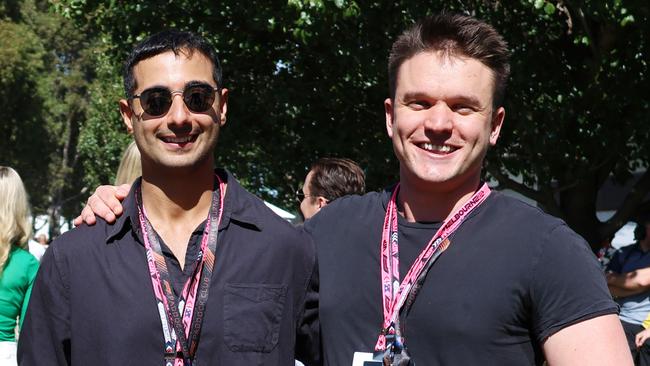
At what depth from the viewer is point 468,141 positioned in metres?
2.72

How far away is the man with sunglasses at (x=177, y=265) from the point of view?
264cm

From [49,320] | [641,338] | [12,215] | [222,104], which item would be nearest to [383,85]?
[641,338]

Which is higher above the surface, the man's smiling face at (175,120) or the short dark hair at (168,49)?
the short dark hair at (168,49)

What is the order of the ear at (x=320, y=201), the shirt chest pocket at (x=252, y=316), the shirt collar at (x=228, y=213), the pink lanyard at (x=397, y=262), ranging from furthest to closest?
the ear at (x=320, y=201), the shirt collar at (x=228, y=213), the shirt chest pocket at (x=252, y=316), the pink lanyard at (x=397, y=262)

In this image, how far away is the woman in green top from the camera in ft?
17.9

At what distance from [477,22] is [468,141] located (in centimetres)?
38

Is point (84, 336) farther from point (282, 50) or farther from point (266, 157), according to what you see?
point (266, 157)

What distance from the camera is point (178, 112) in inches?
111

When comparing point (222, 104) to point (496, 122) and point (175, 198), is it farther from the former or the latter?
point (496, 122)

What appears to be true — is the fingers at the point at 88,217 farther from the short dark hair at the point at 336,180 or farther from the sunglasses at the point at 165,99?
the short dark hair at the point at 336,180

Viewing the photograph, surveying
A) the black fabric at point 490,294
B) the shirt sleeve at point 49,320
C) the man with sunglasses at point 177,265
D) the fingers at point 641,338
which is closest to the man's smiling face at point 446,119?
the black fabric at point 490,294

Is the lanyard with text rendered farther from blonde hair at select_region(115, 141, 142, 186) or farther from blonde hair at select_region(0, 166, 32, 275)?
blonde hair at select_region(0, 166, 32, 275)

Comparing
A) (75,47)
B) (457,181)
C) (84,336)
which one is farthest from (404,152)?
(75,47)

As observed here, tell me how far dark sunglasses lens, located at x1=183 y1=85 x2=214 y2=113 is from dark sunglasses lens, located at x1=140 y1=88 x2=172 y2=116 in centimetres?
6
